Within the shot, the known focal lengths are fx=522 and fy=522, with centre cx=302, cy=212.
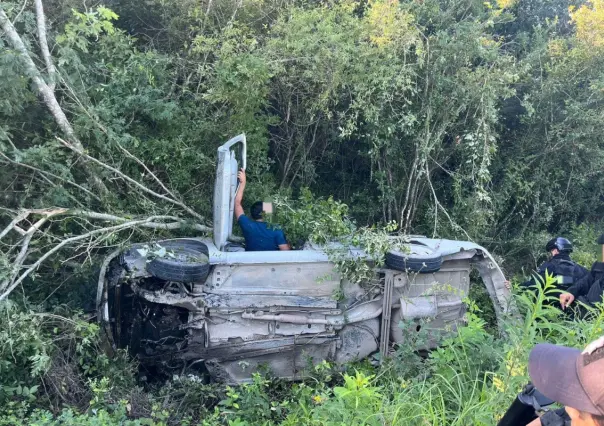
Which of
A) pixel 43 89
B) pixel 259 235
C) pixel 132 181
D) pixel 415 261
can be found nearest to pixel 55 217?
pixel 132 181

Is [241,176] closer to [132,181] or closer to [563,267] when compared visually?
[132,181]

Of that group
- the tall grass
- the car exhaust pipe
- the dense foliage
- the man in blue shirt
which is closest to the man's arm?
the man in blue shirt

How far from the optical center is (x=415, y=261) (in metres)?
4.59

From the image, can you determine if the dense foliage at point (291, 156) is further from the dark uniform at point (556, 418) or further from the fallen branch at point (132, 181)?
the dark uniform at point (556, 418)

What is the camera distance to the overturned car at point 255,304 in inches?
181

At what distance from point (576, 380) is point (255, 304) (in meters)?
3.35

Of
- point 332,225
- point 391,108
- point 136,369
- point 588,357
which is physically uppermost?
point 391,108

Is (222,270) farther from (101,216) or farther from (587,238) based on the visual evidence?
(587,238)

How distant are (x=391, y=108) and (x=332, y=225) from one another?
2.23 meters

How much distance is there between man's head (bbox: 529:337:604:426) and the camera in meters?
1.44

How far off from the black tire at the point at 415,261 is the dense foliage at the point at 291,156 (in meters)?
0.22

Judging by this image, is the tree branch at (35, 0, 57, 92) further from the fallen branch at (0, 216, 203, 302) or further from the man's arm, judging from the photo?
the man's arm

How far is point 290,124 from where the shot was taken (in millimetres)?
7434

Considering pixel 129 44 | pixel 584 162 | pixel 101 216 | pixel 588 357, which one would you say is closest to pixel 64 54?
pixel 129 44
